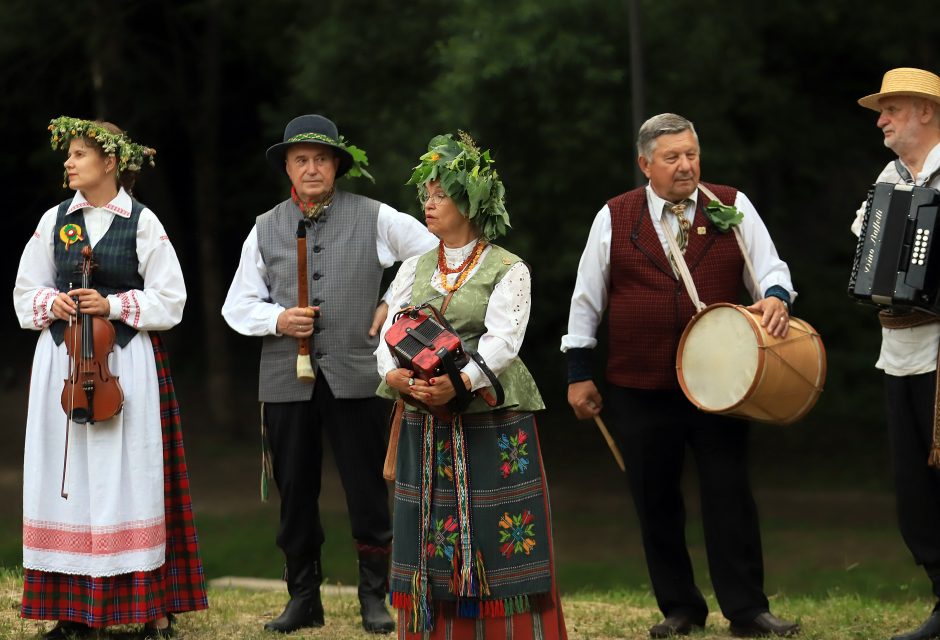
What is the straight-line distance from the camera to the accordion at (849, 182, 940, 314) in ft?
16.3

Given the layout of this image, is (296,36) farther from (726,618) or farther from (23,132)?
(726,618)

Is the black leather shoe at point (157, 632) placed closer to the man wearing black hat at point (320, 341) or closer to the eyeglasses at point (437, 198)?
the man wearing black hat at point (320, 341)

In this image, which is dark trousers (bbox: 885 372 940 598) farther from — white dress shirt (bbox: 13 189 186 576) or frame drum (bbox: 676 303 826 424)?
white dress shirt (bbox: 13 189 186 576)

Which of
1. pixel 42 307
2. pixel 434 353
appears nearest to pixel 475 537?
pixel 434 353

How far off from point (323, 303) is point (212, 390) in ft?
33.6

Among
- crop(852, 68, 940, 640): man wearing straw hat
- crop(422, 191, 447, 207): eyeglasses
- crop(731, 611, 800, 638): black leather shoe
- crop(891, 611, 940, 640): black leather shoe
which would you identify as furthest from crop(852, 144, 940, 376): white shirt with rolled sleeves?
crop(422, 191, 447, 207): eyeglasses

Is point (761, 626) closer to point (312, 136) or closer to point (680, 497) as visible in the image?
point (680, 497)

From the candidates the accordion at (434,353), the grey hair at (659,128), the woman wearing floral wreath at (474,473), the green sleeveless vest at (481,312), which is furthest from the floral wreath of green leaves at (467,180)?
the grey hair at (659,128)

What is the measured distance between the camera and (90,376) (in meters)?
5.35

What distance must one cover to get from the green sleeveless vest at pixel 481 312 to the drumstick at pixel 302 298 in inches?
31.7

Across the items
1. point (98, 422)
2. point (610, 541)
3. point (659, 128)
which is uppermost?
point (659, 128)

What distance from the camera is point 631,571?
417 inches

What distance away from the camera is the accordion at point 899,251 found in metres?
4.97

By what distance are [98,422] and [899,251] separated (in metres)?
2.92
